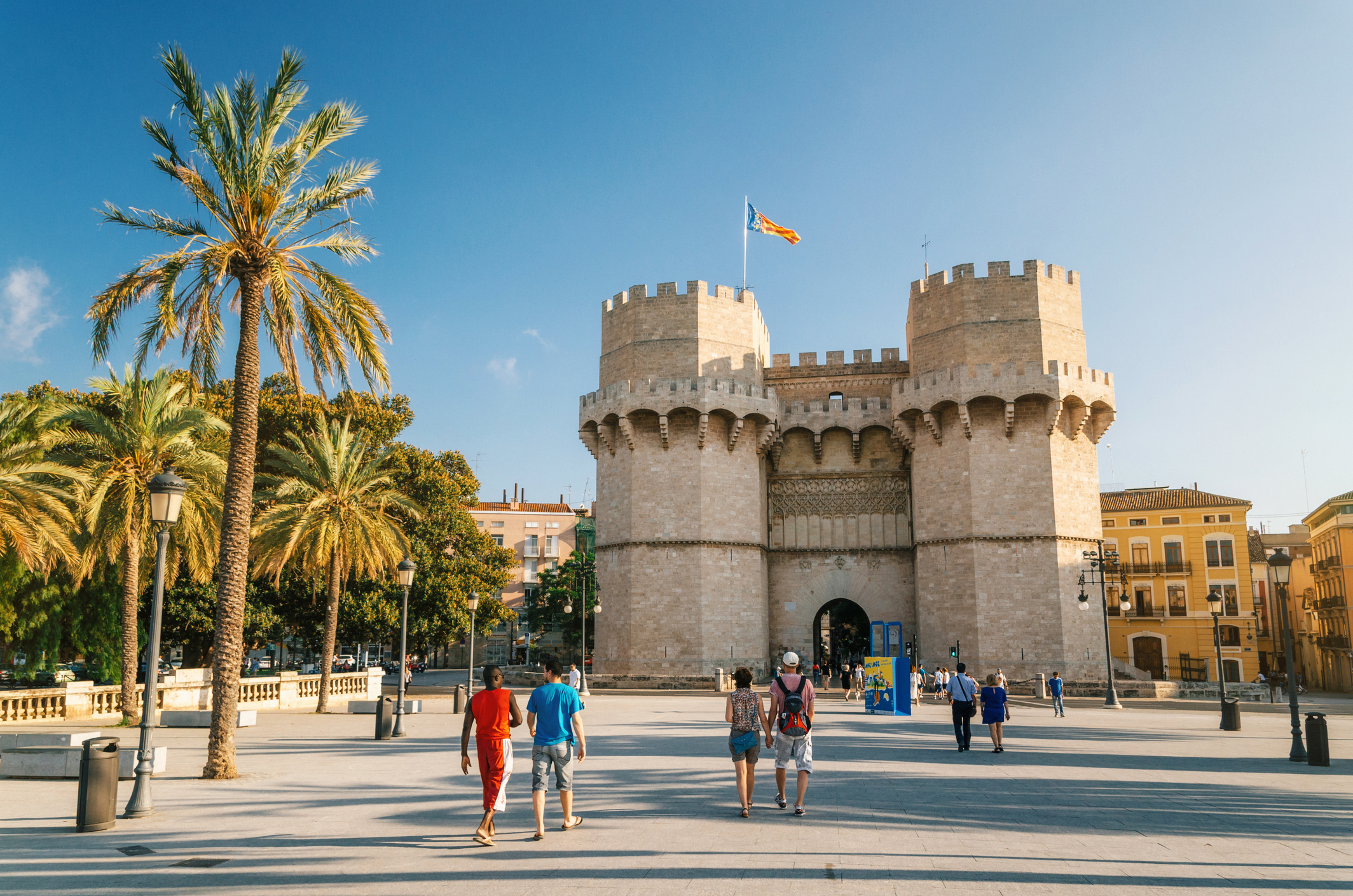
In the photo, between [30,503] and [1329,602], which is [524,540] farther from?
[30,503]

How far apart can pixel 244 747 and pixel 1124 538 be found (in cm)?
4537

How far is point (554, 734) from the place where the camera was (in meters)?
7.95

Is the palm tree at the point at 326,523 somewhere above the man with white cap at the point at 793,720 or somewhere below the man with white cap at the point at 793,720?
above

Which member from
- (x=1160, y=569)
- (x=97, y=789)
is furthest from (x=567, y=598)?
(x=97, y=789)

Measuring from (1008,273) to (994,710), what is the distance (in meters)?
23.2

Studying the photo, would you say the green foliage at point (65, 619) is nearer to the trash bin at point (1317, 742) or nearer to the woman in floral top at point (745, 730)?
the woman in floral top at point (745, 730)

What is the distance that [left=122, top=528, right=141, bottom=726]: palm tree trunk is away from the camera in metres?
20.0

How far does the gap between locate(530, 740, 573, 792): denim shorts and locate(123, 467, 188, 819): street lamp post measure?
4156mm

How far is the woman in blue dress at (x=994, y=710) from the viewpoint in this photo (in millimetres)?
14484

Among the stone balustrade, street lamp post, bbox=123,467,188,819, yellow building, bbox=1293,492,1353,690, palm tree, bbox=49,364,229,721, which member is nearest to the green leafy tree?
the stone balustrade

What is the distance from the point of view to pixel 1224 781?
455 inches

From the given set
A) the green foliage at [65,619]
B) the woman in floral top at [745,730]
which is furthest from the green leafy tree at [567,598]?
the woman in floral top at [745,730]

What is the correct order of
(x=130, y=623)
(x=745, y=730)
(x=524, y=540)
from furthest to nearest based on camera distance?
(x=524, y=540), (x=130, y=623), (x=745, y=730)

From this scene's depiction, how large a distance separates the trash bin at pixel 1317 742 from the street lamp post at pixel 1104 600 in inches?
457
